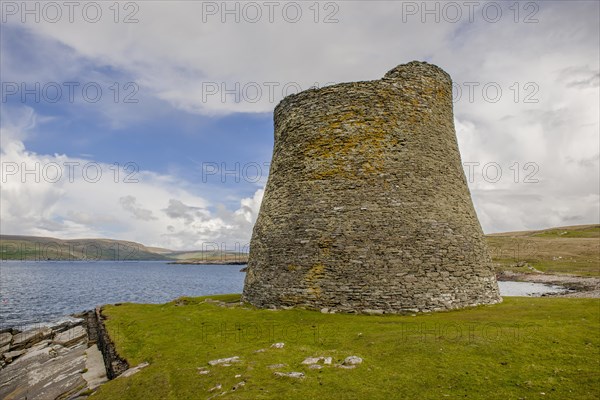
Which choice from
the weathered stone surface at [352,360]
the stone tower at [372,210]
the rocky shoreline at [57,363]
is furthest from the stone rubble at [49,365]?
the weathered stone surface at [352,360]

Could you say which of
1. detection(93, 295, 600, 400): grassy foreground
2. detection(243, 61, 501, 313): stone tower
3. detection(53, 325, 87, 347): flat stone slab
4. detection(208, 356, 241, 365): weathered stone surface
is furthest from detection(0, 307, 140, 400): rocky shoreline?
detection(243, 61, 501, 313): stone tower

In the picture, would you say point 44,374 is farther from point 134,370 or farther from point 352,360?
point 352,360

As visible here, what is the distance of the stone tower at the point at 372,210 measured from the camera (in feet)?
55.1

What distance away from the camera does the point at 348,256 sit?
17.1m

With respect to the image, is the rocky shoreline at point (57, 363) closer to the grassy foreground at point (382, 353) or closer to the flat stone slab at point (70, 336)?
the flat stone slab at point (70, 336)

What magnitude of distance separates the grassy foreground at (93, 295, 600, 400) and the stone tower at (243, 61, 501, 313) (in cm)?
135

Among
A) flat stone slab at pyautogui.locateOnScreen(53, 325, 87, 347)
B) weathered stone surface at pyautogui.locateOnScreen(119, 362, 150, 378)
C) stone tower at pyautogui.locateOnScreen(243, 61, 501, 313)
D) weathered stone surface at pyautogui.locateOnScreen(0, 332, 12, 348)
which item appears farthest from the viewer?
weathered stone surface at pyautogui.locateOnScreen(0, 332, 12, 348)

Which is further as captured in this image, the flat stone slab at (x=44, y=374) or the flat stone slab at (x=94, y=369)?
the flat stone slab at (x=44, y=374)

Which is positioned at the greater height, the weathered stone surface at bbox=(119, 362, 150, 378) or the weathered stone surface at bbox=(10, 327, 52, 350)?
the weathered stone surface at bbox=(119, 362, 150, 378)

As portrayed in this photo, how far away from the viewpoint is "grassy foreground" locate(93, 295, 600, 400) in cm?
871

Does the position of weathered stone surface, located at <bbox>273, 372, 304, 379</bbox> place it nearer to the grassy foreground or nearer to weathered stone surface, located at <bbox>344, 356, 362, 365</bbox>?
the grassy foreground

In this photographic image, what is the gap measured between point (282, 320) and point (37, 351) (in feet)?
49.9

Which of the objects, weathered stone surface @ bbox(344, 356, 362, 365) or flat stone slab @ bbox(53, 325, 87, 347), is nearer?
weathered stone surface @ bbox(344, 356, 362, 365)

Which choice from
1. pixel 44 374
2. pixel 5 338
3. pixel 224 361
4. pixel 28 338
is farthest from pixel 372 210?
pixel 5 338
